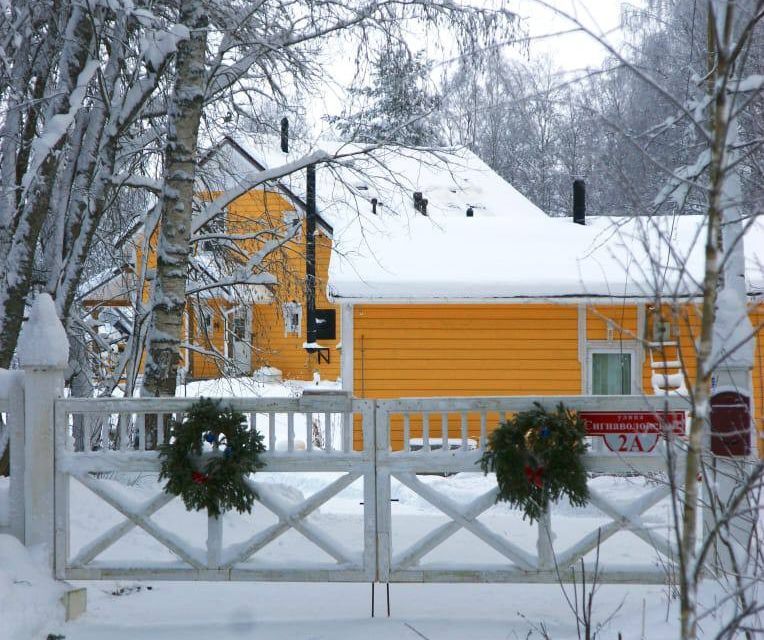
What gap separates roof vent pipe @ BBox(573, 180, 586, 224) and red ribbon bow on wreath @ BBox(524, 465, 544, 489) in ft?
42.5

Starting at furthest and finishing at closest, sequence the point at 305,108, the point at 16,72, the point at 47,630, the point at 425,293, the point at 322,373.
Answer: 1. the point at 322,373
2. the point at 425,293
3. the point at 305,108
4. the point at 16,72
5. the point at 47,630

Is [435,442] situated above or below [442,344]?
below

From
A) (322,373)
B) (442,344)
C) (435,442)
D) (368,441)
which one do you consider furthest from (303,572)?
(322,373)

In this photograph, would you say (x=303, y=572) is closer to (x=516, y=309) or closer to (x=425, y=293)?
(x=425, y=293)

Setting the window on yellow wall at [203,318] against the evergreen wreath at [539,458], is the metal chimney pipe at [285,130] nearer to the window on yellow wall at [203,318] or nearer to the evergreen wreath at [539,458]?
the window on yellow wall at [203,318]

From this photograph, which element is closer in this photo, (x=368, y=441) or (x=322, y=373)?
(x=368, y=441)

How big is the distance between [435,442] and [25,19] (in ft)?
25.4

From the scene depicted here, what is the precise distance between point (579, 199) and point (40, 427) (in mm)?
14003

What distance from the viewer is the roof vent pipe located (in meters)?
17.6

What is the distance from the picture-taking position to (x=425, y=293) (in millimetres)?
12492

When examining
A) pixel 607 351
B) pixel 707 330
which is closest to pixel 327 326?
pixel 607 351

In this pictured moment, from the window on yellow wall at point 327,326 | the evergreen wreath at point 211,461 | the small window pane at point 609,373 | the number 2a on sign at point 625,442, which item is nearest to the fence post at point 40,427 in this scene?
the evergreen wreath at point 211,461

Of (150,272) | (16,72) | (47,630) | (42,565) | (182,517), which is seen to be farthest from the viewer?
(150,272)

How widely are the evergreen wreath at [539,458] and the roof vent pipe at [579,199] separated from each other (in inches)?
503
